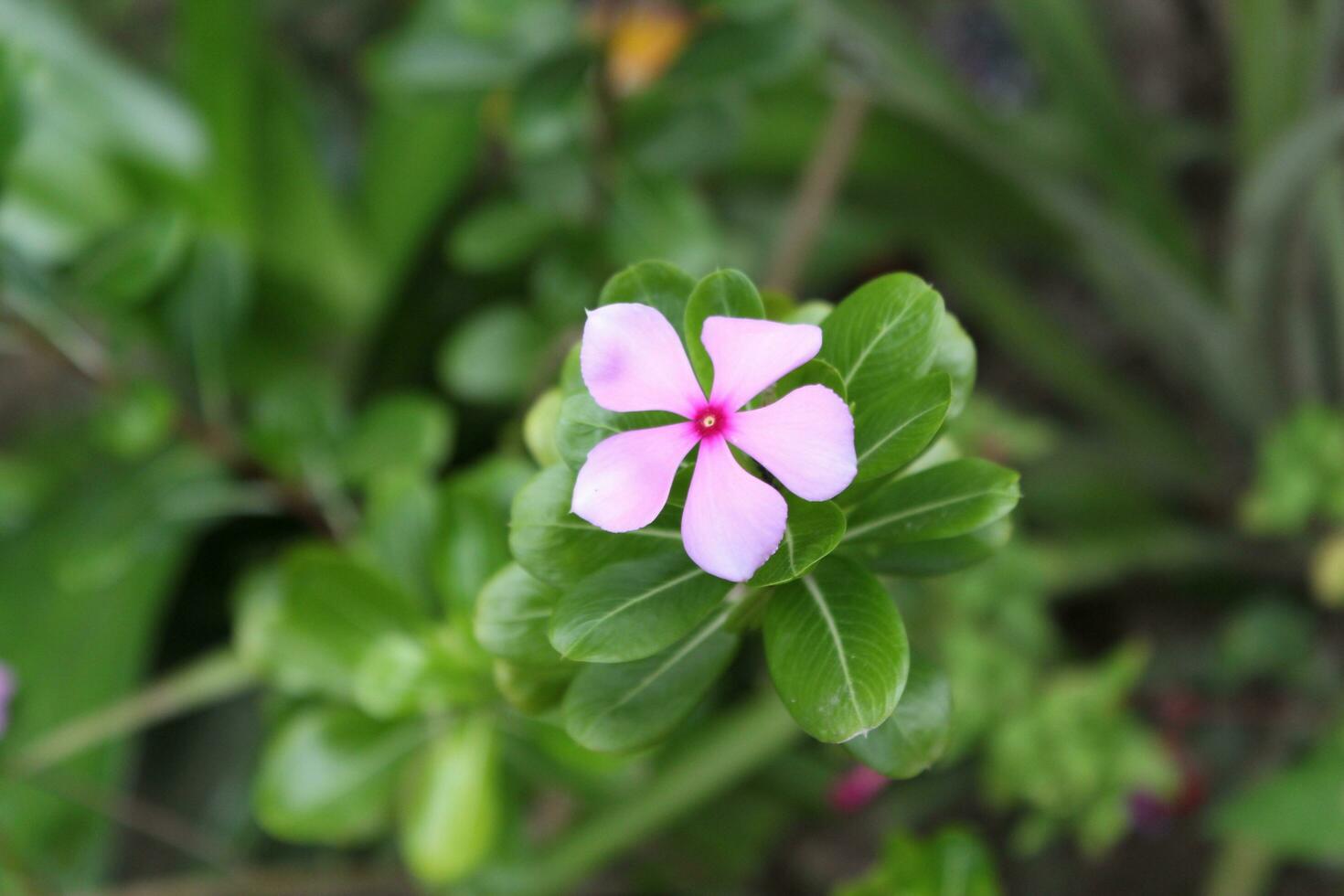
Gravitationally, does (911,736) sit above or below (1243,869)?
above

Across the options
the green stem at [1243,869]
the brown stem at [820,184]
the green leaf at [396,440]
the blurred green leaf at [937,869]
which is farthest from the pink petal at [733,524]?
the green stem at [1243,869]

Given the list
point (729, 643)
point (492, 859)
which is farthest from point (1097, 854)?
point (729, 643)

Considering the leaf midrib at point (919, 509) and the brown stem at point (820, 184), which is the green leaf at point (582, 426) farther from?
the brown stem at point (820, 184)

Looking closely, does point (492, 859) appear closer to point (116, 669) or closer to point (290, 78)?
point (116, 669)

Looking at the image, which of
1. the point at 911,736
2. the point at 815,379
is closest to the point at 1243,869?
the point at 911,736

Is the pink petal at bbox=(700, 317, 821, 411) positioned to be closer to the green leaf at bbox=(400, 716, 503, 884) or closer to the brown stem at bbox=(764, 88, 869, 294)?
the green leaf at bbox=(400, 716, 503, 884)

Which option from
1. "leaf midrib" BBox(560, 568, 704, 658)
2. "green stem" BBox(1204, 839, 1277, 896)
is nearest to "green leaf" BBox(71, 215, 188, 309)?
"leaf midrib" BBox(560, 568, 704, 658)

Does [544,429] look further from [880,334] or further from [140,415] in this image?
[140,415]
